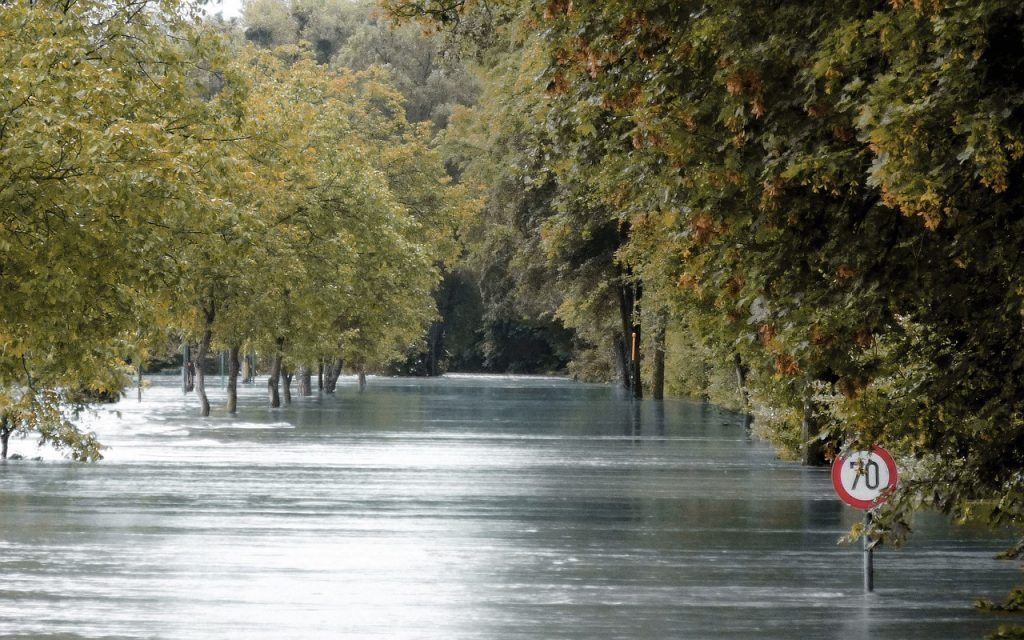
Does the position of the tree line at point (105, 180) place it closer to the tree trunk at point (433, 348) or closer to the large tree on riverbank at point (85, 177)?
the large tree on riverbank at point (85, 177)

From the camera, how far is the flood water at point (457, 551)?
9.81 meters

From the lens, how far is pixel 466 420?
116ft

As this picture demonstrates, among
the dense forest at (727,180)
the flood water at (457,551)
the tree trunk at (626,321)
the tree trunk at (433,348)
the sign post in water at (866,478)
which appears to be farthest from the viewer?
the tree trunk at (433,348)

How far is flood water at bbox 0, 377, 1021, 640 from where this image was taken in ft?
32.2

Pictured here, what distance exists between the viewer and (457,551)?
1302cm

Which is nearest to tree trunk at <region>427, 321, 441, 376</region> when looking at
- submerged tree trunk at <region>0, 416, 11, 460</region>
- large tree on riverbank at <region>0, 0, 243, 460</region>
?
submerged tree trunk at <region>0, 416, 11, 460</region>

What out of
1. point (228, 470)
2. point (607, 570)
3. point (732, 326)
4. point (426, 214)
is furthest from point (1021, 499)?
point (426, 214)

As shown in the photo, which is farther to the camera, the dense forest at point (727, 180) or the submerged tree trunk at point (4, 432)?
the submerged tree trunk at point (4, 432)

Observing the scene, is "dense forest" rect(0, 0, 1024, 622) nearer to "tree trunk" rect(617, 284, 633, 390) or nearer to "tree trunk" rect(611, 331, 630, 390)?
"tree trunk" rect(617, 284, 633, 390)

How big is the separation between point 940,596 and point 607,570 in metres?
2.66

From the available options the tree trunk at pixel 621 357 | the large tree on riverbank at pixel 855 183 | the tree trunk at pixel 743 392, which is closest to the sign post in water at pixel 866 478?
the large tree on riverbank at pixel 855 183

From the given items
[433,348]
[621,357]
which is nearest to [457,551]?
[621,357]

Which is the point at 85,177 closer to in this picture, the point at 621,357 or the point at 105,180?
the point at 105,180

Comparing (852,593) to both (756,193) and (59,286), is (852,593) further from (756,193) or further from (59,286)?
(59,286)
